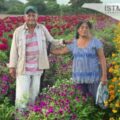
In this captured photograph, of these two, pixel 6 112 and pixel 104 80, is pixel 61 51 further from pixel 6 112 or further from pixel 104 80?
pixel 6 112

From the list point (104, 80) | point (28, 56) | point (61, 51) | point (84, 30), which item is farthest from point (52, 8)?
point (104, 80)

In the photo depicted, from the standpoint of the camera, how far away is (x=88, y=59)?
5.57m

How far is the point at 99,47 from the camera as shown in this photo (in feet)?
18.0

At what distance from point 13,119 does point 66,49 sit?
1144 millimetres

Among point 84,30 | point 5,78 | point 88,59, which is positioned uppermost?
point 84,30

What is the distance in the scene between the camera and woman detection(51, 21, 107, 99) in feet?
18.1

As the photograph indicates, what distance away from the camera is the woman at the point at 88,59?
552 centimetres

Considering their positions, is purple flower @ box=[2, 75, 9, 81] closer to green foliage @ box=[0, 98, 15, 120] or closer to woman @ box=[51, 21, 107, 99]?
green foliage @ box=[0, 98, 15, 120]

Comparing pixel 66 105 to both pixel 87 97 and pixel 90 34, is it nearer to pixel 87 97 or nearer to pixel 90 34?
pixel 87 97

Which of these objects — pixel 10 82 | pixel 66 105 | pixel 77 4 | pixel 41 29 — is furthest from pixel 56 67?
pixel 77 4

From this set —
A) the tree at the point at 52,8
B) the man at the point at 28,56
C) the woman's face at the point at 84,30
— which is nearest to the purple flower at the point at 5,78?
the man at the point at 28,56

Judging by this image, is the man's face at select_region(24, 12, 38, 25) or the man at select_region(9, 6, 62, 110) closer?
the man's face at select_region(24, 12, 38, 25)

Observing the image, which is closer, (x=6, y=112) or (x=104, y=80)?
(x=104, y=80)

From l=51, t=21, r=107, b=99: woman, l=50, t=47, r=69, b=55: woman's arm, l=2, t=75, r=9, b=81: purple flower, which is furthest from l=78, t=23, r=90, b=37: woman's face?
l=2, t=75, r=9, b=81: purple flower
